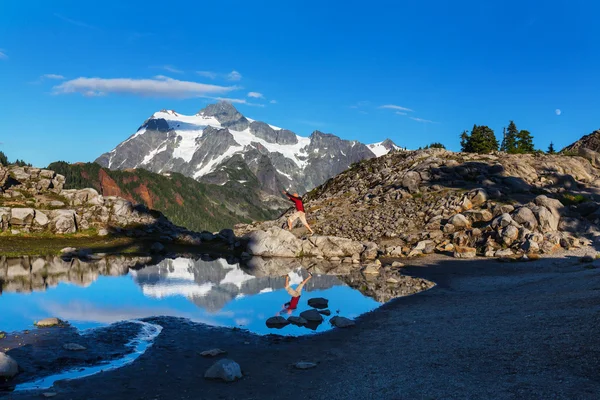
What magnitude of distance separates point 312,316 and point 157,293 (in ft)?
44.2

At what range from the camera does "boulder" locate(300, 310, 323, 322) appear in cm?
2622

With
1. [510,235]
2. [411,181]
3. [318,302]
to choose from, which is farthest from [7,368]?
[411,181]

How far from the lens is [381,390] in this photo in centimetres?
1453

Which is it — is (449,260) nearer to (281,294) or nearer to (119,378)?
(281,294)

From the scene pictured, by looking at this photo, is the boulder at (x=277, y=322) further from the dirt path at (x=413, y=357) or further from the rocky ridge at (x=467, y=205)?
the rocky ridge at (x=467, y=205)

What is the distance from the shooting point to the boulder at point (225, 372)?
1623 cm

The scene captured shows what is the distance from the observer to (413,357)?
18.0m

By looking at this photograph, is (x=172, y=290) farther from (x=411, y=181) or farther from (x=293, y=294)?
(x=411, y=181)

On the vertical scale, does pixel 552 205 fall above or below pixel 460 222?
above

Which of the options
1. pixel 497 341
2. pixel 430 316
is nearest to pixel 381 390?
pixel 497 341

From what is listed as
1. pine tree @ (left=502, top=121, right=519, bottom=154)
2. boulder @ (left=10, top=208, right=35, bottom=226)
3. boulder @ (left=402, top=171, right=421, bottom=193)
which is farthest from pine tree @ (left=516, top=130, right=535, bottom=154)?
boulder @ (left=10, top=208, right=35, bottom=226)

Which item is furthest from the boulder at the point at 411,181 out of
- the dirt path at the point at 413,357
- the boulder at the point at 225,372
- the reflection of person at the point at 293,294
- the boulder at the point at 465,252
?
the boulder at the point at 225,372

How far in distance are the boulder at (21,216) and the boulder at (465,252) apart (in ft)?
178

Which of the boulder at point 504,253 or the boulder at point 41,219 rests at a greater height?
the boulder at point 41,219
